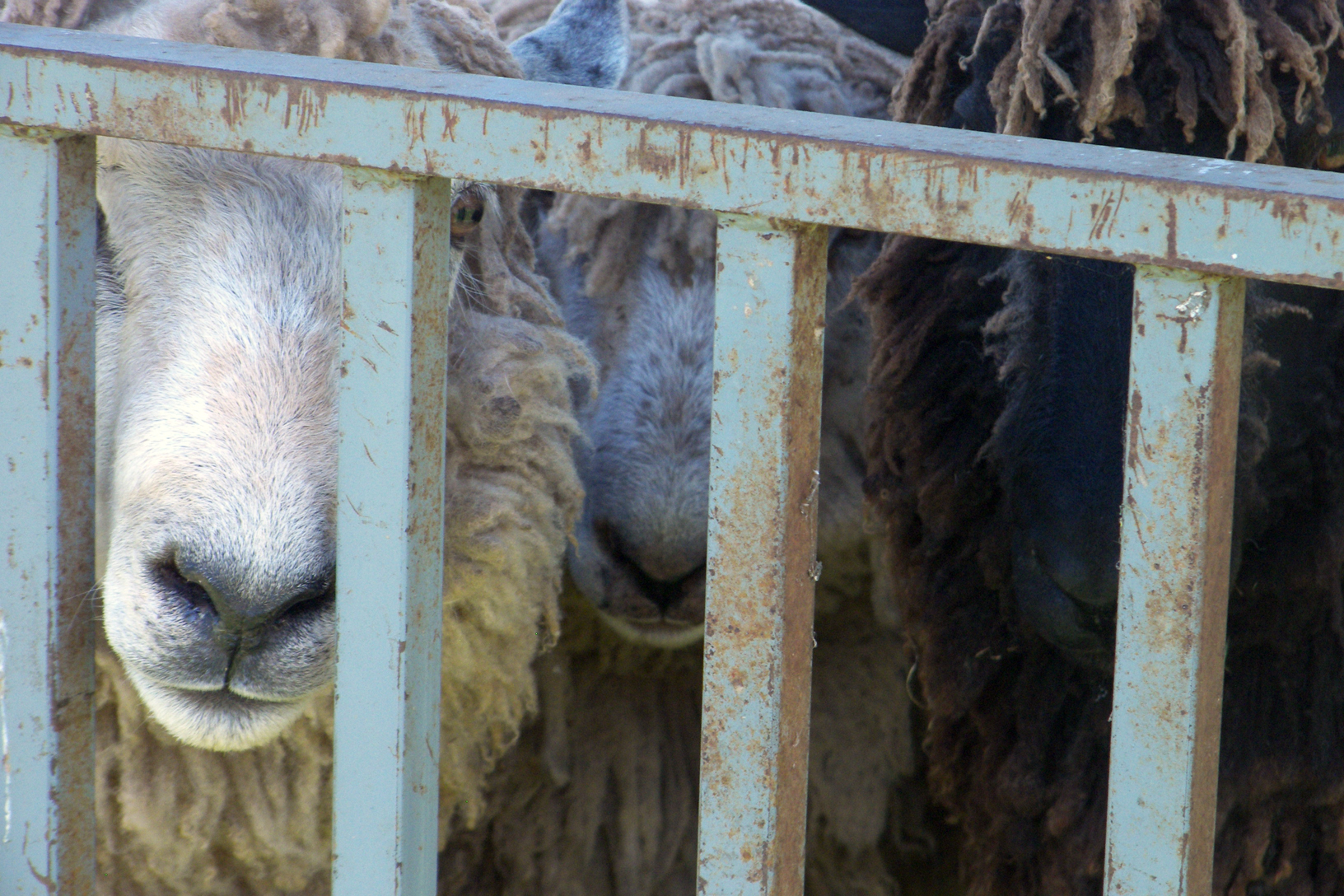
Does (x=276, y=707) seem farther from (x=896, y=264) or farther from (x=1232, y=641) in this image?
(x=1232, y=641)

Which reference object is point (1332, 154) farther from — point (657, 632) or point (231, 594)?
point (231, 594)

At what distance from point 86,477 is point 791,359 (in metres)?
0.72

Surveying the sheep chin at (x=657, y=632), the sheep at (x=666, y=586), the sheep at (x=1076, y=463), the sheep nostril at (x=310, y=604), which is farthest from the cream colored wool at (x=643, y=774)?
the sheep nostril at (x=310, y=604)

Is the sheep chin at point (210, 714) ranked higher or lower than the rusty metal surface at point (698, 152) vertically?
lower

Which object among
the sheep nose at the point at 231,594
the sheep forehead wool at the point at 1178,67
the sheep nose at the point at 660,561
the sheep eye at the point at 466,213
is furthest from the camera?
the sheep nose at the point at 660,561

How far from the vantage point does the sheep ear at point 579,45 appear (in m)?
2.30

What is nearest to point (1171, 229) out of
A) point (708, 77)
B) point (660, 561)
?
point (660, 561)

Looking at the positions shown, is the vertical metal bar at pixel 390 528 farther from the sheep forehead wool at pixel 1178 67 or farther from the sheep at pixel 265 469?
the sheep forehead wool at pixel 1178 67

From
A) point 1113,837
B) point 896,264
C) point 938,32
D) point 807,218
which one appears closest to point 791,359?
point 807,218

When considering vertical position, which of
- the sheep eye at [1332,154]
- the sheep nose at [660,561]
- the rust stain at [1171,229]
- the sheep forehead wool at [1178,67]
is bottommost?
the sheep nose at [660,561]

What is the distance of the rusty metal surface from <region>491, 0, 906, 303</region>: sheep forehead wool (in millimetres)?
1330

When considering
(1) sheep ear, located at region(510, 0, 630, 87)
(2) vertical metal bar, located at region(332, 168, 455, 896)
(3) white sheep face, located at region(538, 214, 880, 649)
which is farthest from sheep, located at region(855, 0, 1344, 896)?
(2) vertical metal bar, located at region(332, 168, 455, 896)

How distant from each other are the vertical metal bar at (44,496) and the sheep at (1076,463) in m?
1.21

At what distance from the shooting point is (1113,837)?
102 cm
